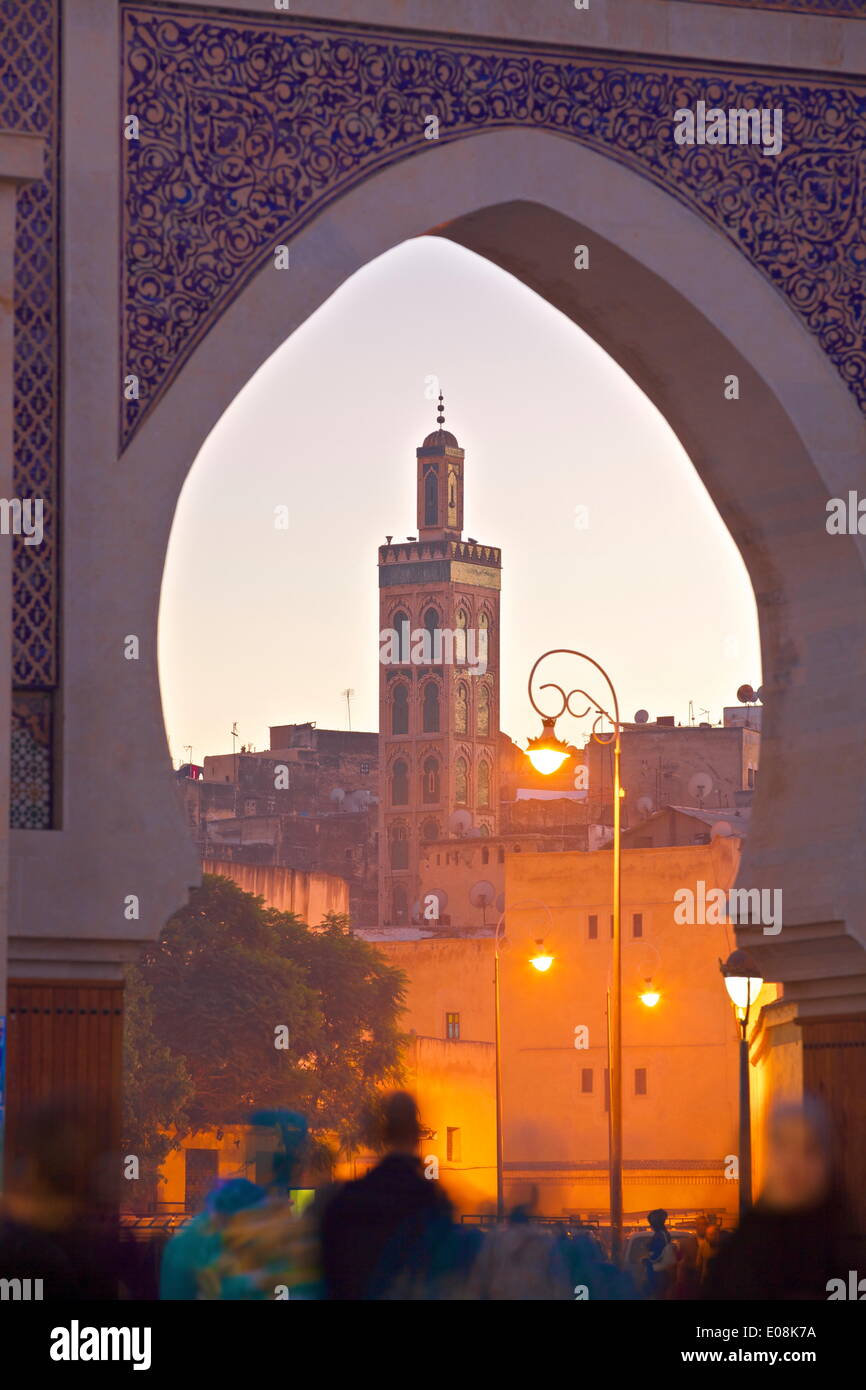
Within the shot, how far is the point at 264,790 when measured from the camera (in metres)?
68.1

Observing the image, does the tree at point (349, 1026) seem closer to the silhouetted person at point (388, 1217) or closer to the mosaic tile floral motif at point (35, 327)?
the mosaic tile floral motif at point (35, 327)

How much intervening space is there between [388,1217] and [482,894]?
51.6 m

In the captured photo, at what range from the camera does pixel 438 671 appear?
8662 cm

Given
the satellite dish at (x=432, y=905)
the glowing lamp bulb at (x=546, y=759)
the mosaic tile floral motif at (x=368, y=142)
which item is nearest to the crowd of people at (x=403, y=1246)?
the mosaic tile floral motif at (x=368, y=142)

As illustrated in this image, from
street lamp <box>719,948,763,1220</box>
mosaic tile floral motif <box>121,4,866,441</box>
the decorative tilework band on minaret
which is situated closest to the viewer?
mosaic tile floral motif <box>121,4,866,441</box>

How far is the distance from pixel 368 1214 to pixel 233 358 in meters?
3.04

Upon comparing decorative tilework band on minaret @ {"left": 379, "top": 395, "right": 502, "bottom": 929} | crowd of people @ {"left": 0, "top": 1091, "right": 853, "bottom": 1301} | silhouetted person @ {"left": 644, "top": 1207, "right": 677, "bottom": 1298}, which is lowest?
silhouetted person @ {"left": 644, "top": 1207, "right": 677, "bottom": 1298}

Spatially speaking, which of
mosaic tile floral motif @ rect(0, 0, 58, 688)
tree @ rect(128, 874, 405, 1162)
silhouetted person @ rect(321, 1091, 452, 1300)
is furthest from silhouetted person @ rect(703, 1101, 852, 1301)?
tree @ rect(128, 874, 405, 1162)

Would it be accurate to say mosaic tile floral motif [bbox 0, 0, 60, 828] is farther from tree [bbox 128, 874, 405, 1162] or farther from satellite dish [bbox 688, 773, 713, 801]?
satellite dish [bbox 688, 773, 713, 801]

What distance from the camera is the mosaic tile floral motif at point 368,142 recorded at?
22.9 feet

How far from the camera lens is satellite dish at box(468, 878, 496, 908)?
55.9m

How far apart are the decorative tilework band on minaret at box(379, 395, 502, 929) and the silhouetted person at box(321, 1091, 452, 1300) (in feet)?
244
